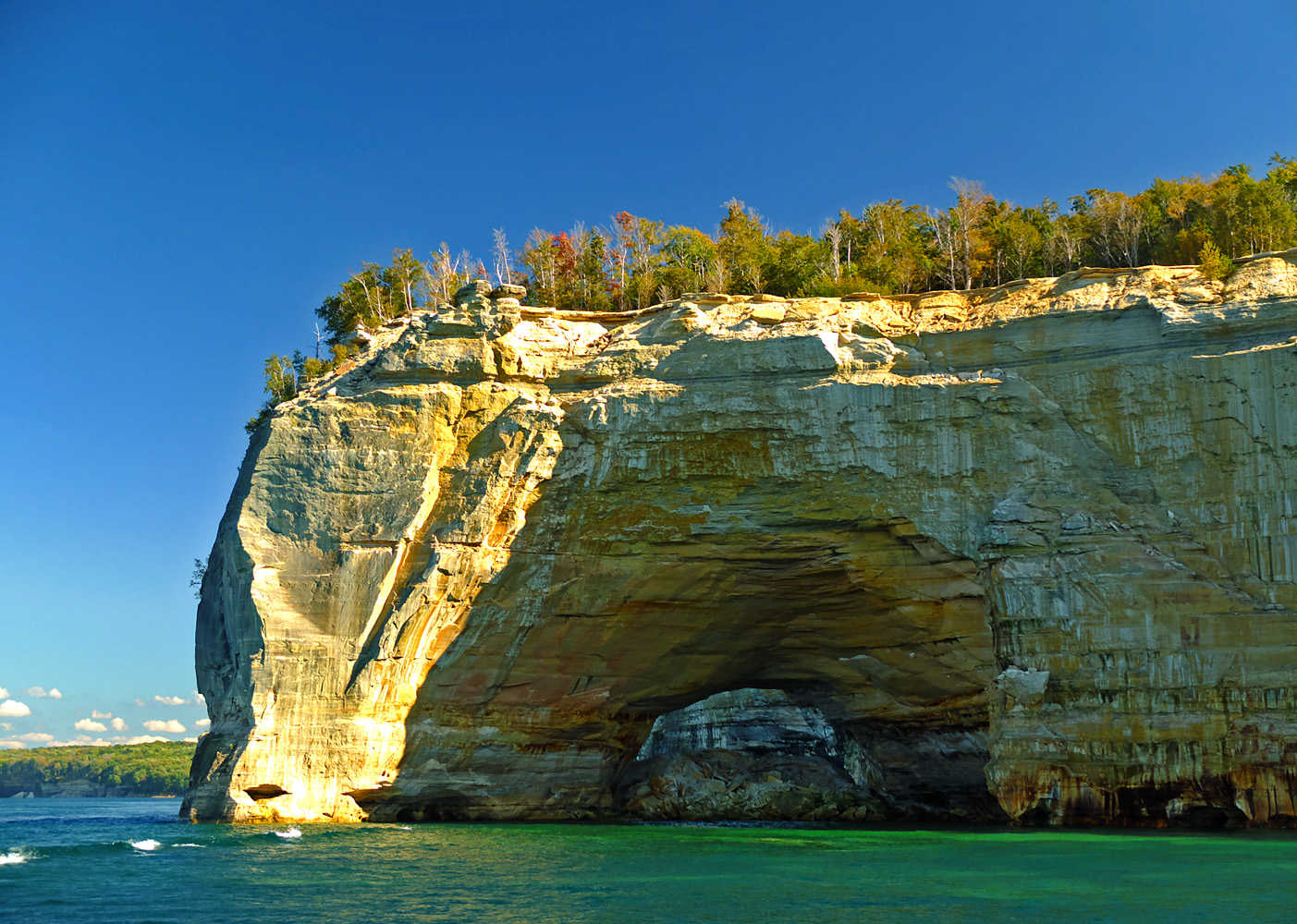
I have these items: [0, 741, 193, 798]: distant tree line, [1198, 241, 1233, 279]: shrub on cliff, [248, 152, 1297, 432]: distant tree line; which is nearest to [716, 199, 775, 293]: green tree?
[248, 152, 1297, 432]: distant tree line

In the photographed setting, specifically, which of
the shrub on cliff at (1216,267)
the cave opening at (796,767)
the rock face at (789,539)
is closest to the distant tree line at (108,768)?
the cave opening at (796,767)

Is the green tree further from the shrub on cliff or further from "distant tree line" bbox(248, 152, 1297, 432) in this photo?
the shrub on cliff

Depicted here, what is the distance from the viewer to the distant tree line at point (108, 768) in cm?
10325

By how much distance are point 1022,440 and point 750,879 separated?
1321cm

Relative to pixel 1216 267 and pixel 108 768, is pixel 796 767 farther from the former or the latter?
pixel 108 768

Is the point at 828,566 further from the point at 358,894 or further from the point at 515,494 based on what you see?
the point at 358,894

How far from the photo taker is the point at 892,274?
32750 millimetres

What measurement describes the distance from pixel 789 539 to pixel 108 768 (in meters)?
105

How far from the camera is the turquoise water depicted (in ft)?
43.7

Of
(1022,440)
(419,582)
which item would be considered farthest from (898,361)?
(419,582)

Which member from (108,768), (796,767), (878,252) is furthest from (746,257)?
(108,768)

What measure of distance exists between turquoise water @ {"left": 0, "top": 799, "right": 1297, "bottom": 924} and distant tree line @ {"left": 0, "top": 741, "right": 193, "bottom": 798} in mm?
89667

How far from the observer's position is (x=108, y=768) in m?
108

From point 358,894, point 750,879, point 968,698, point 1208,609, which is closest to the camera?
point 358,894
